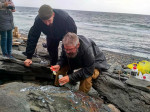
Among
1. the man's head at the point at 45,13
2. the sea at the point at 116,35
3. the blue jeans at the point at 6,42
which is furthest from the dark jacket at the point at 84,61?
the sea at the point at 116,35

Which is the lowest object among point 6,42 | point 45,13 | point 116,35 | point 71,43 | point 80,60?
point 116,35

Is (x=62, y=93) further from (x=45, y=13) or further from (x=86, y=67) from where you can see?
(x=45, y=13)

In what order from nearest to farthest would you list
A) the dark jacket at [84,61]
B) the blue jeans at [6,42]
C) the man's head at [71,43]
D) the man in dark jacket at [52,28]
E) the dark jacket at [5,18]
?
the man's head at [71,43]
the dark jacket at [84,61]
the man in dark jacket at [52,28]
the dark jacket at [5,18]
the blue jeans at [6,42]

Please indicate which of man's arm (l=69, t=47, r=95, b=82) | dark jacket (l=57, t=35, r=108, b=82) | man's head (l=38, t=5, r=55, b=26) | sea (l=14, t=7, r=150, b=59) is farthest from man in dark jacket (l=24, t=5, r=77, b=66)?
sea (l=14, t=7, r=150, b=59)

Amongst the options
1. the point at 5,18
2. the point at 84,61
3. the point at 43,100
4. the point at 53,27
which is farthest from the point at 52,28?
the point at 43,100

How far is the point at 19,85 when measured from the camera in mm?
3111

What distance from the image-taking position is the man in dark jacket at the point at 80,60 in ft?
9.81

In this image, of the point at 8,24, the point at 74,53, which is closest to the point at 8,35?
the point at 8,24

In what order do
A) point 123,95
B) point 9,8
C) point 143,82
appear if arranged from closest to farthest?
1. point 123,95
2. point 143,82
3. point 9,8

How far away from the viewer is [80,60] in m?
3.41

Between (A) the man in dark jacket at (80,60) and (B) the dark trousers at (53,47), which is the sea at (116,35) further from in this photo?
(A) the man in dark jacket at (80,60)

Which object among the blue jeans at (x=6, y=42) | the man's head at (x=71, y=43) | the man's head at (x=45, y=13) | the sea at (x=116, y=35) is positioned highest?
the man's head at (x=45, y=13)

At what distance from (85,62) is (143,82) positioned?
5.85 feet

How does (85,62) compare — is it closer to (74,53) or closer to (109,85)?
(74,53)
